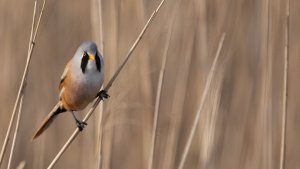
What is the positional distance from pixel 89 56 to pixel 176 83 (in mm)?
1039

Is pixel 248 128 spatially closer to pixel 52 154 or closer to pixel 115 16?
pixel 115 16

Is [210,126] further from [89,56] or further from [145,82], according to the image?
[89,56]

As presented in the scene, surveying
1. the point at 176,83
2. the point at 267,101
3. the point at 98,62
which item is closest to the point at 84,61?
the point at 98,62

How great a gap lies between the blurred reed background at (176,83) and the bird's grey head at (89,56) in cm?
13

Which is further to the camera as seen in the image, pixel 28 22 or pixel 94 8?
pixel 28 22

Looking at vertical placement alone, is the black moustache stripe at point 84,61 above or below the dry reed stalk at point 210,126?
above

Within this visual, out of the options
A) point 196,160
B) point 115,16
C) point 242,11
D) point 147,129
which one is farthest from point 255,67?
point 115,16

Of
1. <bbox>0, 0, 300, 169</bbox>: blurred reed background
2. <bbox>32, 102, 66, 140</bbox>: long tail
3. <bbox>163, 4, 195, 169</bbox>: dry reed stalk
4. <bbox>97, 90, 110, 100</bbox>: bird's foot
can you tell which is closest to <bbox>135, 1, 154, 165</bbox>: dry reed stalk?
<bbox>0, 0, 300, 169</bbox>: blurred reed background

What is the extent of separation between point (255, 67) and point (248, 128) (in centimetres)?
42

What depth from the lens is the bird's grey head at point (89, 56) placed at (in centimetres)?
251

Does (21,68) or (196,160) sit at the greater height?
(21,68)

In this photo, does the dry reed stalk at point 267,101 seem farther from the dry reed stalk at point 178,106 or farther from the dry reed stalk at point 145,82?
the dry reed stalk at point 145,82

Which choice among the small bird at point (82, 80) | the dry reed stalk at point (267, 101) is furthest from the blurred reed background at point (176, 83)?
the small bird at point (82, 80)

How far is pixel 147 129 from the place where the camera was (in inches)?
118
